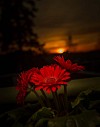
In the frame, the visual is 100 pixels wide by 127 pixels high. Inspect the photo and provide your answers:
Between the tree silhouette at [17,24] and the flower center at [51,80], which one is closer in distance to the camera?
the flower center at [51,80]

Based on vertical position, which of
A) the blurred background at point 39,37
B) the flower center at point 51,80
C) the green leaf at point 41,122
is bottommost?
the green leaf at point 41,122

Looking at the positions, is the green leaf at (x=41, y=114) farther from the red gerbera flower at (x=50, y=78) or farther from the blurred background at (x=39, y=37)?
the blurred background at (x=39, y=37)

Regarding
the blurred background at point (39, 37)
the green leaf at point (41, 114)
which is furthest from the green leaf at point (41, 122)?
the blurred background at point (39, 37)

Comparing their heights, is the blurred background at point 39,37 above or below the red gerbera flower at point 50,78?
above

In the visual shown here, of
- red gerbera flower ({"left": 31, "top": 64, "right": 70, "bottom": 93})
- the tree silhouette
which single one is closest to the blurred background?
the tree silhouette

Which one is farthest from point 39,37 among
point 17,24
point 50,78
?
point 50,78
